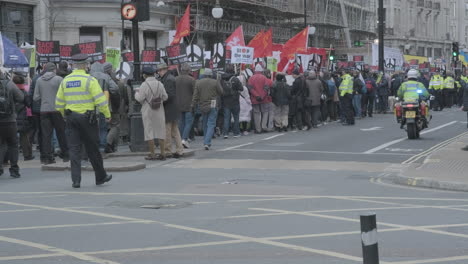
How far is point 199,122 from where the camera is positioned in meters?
24.4

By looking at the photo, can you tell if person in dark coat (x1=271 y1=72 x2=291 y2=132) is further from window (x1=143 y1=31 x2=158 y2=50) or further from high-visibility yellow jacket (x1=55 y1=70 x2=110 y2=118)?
window (x1=143 y1=31 x2=158 y2=50)

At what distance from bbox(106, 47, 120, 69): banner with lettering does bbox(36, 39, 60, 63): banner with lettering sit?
1707 mm

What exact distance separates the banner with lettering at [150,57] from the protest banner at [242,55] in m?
4.05

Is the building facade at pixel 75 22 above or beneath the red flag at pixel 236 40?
above

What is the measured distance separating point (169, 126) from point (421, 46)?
79.4m

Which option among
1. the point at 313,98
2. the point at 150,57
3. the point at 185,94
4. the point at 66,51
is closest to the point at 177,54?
the point at 150,57

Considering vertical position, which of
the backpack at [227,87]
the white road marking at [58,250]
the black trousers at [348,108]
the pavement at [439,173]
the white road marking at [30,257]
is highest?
the backpack at [227,87]

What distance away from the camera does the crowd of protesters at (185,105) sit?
54.5 ft

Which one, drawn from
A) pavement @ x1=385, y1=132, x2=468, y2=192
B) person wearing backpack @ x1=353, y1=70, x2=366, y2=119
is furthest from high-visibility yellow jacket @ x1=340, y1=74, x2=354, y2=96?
pavement @ x1=385, y1=132, x2=468, y2=192

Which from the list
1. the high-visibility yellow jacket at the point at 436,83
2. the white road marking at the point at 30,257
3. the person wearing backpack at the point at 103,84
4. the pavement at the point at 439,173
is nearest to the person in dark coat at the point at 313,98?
the person wearing backpack at the point at 103,84

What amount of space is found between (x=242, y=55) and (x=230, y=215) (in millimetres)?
18291

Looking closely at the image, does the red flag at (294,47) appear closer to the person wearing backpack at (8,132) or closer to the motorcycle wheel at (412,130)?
the motorcycle wheel at (412,130)

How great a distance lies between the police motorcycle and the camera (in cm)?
2167

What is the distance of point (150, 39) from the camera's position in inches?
1811
